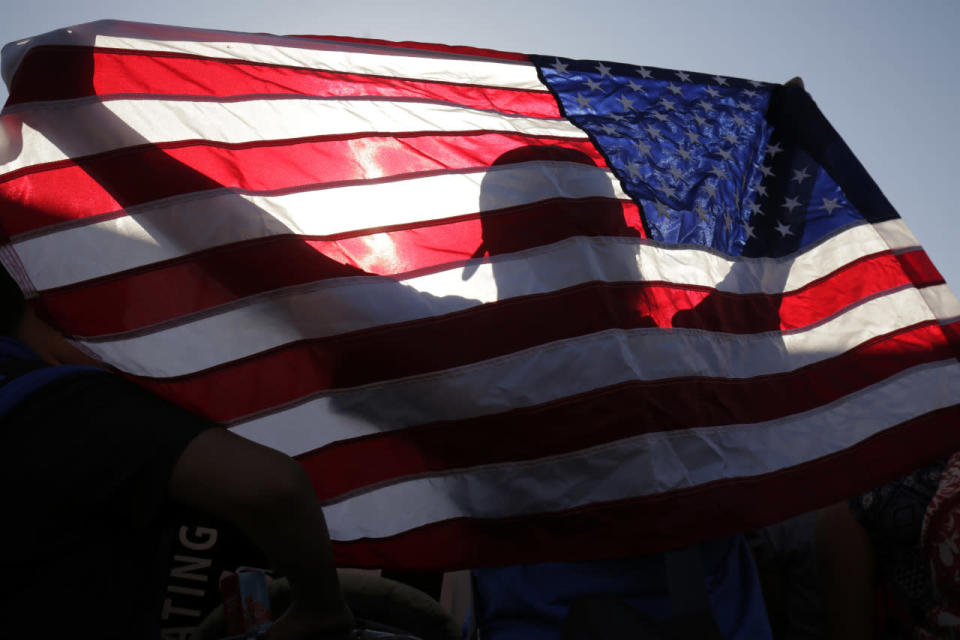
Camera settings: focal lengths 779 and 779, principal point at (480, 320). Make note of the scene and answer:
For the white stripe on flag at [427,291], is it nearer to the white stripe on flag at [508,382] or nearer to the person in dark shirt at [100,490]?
the white stripe on flag at [508,382]

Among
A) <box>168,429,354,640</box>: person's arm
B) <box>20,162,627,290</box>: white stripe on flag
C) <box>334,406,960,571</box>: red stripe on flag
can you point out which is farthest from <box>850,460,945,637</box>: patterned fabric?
<box>168,429,354,640</box>: person's arm

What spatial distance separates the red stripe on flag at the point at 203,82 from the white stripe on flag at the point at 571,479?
49.0 inches

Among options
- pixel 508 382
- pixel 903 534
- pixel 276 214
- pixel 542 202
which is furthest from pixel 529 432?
pixel 903 534

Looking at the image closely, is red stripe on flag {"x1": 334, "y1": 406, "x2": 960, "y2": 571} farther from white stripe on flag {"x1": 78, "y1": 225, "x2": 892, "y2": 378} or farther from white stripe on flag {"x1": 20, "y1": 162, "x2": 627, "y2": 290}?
white stripe on flag {"x1": 20, "y1": 162, "x2": 627, "y2": 290}

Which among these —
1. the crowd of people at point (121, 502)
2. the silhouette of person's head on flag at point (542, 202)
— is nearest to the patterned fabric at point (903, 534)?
the crowd of people at point (121, 502)

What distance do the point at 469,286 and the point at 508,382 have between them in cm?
34

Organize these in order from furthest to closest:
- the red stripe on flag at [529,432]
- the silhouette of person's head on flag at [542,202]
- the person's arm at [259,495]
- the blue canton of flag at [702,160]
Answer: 1. the blue canton of flag at [702,160]
2. the silhouette of person's head on flag at [542,202]
3. the red stripe on flag at [529,432]
4. the person's arm at [259,495]

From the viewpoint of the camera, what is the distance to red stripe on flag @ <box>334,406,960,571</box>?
2213 mm

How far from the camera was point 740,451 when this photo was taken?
242 centimetres

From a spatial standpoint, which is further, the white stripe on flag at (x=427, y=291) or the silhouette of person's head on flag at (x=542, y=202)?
the silhouette of person's head on flag at (x=542, y=202)

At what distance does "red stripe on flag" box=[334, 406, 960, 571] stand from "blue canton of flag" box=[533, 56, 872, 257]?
0.87m

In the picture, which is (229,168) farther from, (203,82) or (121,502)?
(121,502)

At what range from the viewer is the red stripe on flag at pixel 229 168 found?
219 centimetres

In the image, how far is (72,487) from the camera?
125 cm
